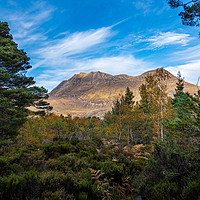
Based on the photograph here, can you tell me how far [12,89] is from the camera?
10.0 metres

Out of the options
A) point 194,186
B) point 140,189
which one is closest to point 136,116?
point 140,189

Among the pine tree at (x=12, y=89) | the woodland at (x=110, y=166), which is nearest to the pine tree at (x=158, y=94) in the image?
the woodland at (x=110, y=166)

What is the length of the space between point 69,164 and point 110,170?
1911mm

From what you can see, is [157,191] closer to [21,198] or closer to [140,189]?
[140,189]

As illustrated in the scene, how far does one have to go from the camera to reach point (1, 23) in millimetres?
11875

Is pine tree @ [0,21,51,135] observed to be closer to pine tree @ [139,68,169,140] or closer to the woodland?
the woodland

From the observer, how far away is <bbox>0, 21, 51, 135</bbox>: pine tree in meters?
9.76

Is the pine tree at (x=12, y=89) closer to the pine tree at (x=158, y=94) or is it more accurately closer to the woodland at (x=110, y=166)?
the woodland at (x=110, y=166)

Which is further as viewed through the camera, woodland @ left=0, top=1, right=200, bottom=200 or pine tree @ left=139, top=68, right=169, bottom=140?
pine tree @ left=139, top=68, right=169, bottom=140

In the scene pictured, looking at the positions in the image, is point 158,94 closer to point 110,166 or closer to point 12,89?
point 110,166

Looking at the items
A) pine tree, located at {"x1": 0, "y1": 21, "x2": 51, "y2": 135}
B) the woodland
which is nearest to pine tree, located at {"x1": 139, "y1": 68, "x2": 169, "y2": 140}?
the woodland

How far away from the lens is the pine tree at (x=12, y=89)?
32.0ft

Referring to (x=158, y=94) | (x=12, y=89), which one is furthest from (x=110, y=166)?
(x=12, y=89)

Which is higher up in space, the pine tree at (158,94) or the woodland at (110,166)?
the pine tree at (158,94)
